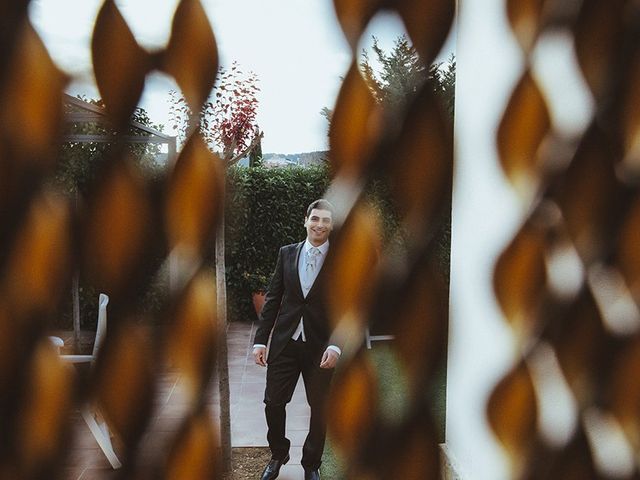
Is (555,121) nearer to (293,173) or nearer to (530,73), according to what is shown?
(530,73)

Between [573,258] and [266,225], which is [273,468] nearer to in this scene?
[573,258]

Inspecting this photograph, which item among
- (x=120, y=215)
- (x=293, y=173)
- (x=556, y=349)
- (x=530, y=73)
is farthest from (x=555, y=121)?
(x=293, y=173)

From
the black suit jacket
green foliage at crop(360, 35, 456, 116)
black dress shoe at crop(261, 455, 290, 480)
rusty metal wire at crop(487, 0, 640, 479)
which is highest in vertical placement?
green foliage at crop(360, 35, 456, 116)

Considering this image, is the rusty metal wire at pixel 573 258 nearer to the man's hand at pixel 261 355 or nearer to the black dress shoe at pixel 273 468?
the man's hand at pixel 261 355

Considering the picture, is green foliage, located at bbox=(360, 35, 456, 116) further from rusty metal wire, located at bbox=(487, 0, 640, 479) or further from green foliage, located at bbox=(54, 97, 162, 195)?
green foliage, located at bbox=(54, 97, 162, 195)

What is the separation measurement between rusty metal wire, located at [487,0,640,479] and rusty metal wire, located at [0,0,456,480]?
0.06 metres

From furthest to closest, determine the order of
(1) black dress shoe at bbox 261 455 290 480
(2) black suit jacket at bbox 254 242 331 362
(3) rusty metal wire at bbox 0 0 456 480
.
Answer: (1) black dress shoe at bbox 261 455 290 480
(2) black suit jacket at bbox 254 242 331 362
(3) rusty metal wire at bbox 0 0 456 480

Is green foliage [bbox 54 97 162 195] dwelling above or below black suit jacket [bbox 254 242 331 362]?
Answer: above

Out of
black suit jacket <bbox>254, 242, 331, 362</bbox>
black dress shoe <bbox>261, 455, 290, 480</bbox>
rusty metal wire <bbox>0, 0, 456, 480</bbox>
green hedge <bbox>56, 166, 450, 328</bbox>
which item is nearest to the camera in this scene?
rusty metal wire <bbox>0, 0, 456, 480</bbox>

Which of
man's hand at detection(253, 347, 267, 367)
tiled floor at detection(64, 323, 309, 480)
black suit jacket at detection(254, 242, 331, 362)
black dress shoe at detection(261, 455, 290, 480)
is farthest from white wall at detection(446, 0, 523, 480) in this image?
black dress shoe at detection(261, 455, 290, 480)

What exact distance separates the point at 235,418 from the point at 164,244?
703cm

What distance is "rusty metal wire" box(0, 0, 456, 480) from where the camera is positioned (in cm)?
44

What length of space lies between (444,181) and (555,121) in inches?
4.0

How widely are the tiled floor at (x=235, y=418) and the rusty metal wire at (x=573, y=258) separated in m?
0.24
